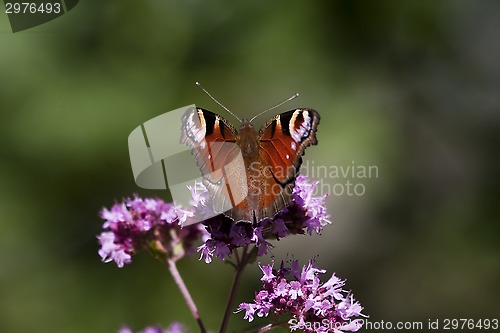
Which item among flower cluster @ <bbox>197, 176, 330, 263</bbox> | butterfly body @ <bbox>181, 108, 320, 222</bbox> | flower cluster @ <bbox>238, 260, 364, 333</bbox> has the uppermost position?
butterfly body @ <bbox>181, 108, 320, 222</bbox>

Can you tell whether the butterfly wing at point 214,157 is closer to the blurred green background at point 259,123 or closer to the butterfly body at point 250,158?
the butterfly body at point 250,158

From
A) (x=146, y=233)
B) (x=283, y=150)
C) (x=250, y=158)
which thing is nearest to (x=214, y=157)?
(x=250, y=158)

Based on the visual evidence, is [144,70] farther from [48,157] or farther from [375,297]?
[375,297]

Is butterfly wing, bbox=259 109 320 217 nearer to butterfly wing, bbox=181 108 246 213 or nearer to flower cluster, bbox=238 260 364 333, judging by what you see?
butterfly wing, bbox=181 108 246 213

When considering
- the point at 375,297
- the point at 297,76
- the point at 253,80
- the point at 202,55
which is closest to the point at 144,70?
the point at 202,55

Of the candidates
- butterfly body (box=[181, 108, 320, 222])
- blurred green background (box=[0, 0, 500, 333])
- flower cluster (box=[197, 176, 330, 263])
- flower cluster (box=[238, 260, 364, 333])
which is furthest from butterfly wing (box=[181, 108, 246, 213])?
blurred green background (box=[0, 0, 500, 333])

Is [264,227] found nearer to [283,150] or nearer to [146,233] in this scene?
[283,150]
